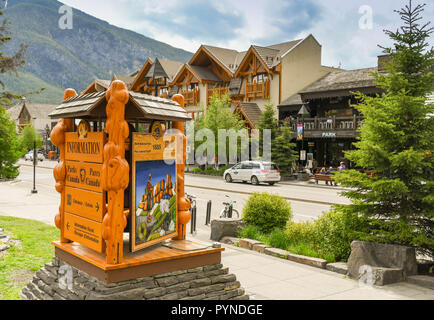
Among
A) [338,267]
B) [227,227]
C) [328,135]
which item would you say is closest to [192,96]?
[328,135]

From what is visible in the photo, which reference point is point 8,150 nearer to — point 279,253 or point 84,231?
point 279,253

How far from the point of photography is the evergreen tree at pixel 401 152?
7783 mm

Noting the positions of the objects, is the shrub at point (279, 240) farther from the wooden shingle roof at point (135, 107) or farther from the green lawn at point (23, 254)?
the green lawn at point (23, 254)

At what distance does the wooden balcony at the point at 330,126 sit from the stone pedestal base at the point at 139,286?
26.1m

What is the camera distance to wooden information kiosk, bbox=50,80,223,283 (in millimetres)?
5270

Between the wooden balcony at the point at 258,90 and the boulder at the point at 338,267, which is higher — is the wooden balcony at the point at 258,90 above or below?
above

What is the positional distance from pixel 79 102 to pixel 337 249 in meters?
5.87

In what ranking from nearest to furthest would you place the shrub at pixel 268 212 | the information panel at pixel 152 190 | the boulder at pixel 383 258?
the information panel at pixel 152 190 → the boulder at pixel 383 258 → the shrub at pixel 268 212

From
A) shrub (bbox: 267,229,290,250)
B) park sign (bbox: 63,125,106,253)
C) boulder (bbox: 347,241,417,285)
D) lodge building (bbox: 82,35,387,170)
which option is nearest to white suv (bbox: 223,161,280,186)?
lodge building (bbox: 82,35,387,170)

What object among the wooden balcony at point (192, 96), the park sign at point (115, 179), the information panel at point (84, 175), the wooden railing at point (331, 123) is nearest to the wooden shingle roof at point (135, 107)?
the park sign at point (115, 179)

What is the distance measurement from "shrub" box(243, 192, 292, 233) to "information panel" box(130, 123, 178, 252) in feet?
14.9

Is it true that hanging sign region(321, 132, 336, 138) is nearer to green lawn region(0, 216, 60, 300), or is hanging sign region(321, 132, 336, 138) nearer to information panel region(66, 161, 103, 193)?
green lawn region(0, 216, 60, 300)

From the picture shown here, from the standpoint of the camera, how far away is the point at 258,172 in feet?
96.0
